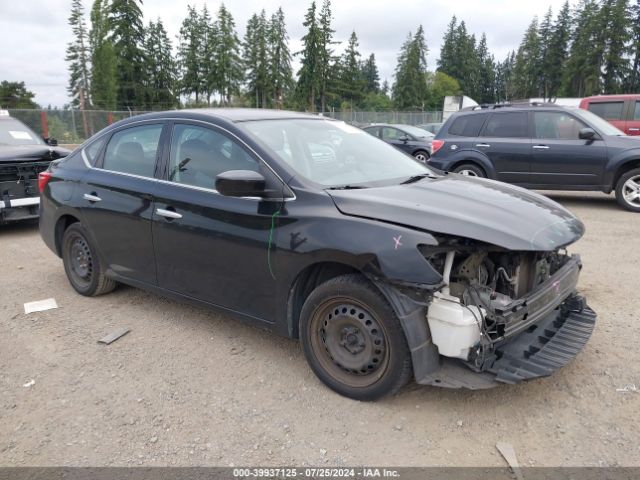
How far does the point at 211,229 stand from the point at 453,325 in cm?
179

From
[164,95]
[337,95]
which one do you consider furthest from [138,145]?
[337,95]

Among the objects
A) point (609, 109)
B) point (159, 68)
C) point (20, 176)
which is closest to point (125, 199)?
point (20, 176)

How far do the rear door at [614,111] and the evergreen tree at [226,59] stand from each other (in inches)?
2431

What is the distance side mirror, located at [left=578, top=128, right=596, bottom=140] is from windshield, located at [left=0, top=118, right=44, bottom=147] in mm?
9319

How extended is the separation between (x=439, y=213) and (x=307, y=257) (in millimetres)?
821

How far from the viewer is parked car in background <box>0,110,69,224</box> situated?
24.7ft

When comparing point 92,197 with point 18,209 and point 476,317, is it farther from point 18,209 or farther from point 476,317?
point 18,209

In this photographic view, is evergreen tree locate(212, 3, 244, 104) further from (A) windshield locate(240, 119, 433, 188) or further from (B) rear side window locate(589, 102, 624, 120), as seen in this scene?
(A) windshield locate(240, 119, 433, 188)

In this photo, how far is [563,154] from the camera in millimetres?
9148

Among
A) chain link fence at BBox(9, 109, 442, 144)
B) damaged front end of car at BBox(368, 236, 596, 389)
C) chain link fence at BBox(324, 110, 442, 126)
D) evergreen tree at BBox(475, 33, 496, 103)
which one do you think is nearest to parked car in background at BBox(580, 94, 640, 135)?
damaged front end of car at BBox(368, 236, 596, 389)

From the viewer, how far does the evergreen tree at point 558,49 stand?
81438 millimetres

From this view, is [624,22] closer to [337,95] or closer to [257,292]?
[337,95]

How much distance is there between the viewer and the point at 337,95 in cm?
7150

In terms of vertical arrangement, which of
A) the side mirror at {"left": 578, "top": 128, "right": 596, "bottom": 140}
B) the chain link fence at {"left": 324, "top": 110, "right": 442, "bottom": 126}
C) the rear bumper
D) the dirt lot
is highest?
the chain link fence at {"left": 324, "top": 110, "right": 442, "bottom": 126}
